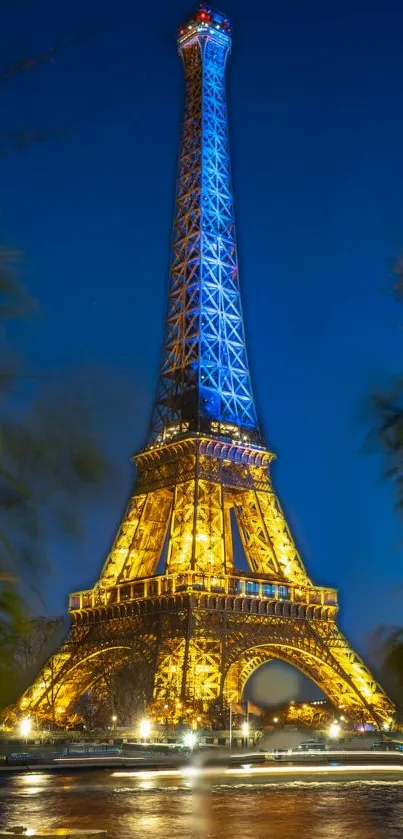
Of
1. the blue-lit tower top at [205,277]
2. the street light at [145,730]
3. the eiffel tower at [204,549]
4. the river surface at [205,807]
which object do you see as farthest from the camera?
the blue-lit tower top at [205,277]

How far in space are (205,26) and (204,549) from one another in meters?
56.0

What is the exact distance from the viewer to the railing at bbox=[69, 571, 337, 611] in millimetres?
73812

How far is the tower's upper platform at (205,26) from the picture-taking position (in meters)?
100

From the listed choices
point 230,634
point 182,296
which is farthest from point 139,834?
point 182,296

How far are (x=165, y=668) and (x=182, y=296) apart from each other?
36.5 m

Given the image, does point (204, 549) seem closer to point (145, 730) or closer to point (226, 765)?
point (145, 730)

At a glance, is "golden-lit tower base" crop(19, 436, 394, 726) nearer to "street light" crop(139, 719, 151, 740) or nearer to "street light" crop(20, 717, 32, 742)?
"street light" crop(139, 719, 151, 740)

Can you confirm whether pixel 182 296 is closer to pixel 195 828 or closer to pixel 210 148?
pixel 210 148

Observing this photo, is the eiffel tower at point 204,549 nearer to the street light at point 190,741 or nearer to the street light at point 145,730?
the street light at point 145,730

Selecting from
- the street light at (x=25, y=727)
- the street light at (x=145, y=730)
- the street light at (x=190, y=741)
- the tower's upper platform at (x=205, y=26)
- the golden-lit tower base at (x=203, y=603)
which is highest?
the tower's upper platform at (x=205, y=26)

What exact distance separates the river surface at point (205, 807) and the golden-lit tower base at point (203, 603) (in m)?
26.2

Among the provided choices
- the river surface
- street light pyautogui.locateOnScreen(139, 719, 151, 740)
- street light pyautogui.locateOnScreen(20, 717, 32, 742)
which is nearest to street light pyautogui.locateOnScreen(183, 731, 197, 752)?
street light pyautogui.locateOnScreen(139, 719, 151, 740)

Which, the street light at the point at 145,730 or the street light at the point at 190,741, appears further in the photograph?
the street light at the point at 145,730

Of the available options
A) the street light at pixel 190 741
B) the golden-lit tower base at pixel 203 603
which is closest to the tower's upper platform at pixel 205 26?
the golden-lit tower base at pixel 203 603
